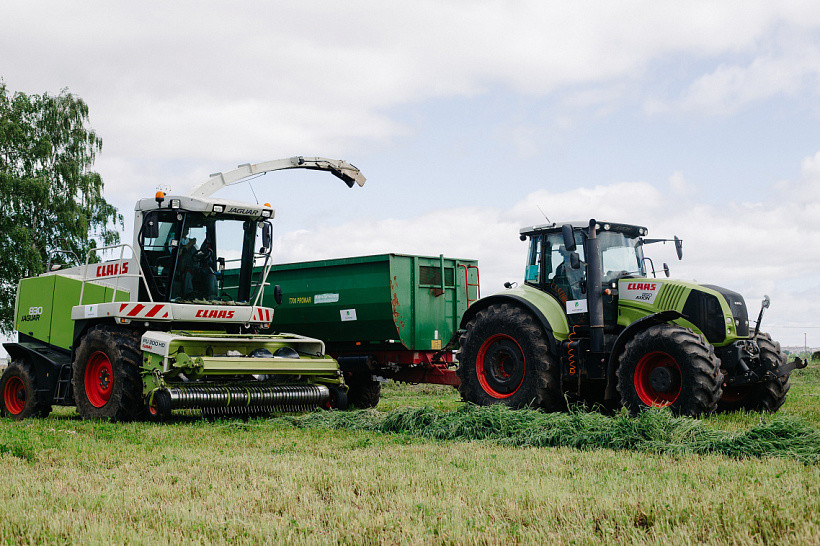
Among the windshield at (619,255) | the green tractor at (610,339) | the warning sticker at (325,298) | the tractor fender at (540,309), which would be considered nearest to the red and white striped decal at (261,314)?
the warning sticker at (325,298)

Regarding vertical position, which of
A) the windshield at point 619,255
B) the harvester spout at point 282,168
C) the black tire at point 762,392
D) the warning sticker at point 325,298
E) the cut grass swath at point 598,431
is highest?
the harvester spout at point 282,168

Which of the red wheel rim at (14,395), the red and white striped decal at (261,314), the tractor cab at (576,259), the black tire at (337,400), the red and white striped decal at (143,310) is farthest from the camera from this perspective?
the red wheel rim at (14,395)

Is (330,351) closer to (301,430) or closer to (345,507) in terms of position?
(301,430)

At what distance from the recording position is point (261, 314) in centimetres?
1225

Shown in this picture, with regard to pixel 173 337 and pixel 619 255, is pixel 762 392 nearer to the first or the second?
pixel 619 255

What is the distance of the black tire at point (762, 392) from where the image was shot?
10.2m

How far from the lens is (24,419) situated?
11914 mm

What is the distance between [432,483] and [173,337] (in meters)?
5.80

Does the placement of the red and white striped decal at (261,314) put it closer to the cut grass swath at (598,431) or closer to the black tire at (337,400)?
the black tire at (337,400)

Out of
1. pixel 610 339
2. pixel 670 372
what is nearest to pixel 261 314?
pixel 610 339

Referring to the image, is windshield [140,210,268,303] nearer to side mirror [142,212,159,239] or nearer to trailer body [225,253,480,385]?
side mirror [142,212,159,239]

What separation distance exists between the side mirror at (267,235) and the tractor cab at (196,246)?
0.26ft

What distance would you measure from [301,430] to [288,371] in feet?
5.82

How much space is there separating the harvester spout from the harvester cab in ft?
4.92
